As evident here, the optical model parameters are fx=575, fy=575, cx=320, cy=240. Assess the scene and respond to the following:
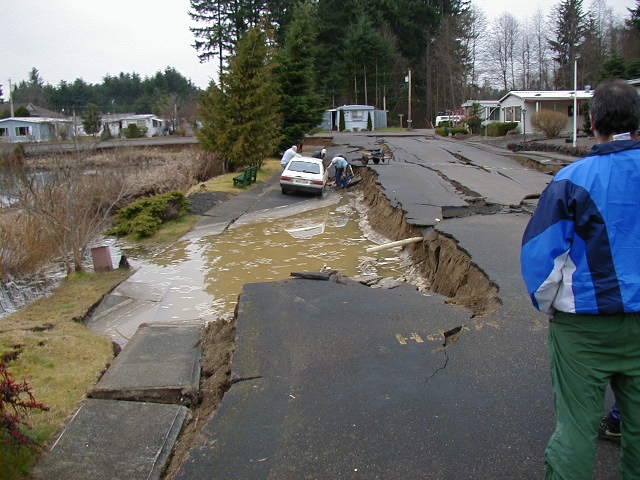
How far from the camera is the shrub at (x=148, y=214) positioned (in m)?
18.5

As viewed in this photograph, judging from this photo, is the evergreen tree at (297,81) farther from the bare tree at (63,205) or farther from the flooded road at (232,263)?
the bare tree at (63,205)

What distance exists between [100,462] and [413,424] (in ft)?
7.96

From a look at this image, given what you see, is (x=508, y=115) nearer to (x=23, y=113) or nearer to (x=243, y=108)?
(x=243, y=108)

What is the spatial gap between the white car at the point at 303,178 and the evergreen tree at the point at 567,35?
56983 mm

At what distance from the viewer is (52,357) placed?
6.97 m

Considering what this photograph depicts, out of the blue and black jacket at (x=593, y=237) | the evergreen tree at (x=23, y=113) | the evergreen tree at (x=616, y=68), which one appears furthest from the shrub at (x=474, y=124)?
the evergreen tree at (x=23, y=113)

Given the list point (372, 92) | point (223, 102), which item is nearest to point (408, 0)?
point (372, 92)

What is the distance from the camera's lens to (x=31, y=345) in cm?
724

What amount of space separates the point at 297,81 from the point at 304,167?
47.8ft

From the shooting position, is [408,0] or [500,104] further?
[408,0]

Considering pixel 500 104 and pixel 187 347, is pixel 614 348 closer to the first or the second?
pixel 187 347

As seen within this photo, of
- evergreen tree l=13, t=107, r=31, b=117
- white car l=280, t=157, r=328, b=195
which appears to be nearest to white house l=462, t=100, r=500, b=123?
white car l=280, t=157, r=328, b=195

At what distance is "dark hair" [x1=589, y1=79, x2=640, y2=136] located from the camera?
2.82m

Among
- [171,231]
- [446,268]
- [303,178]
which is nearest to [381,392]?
[446,268]
